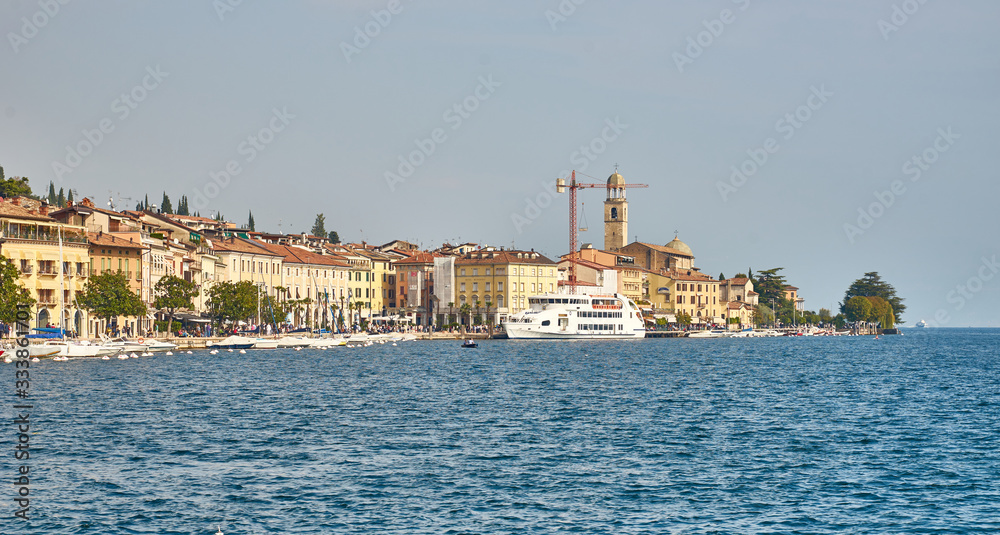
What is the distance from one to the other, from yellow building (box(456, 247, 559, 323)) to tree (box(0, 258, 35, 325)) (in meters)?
84.6

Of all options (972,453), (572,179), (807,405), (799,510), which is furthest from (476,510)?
(572,179)

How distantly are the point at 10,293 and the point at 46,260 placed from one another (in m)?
11.3

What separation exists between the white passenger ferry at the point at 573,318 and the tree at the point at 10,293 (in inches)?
2645

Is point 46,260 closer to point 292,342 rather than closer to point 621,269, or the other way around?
point 292,342

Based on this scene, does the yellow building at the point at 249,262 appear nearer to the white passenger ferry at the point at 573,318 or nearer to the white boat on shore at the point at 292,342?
the white boat on shore at the point at 292,342

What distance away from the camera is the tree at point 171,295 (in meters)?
95.6

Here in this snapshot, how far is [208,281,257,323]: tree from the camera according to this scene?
102m

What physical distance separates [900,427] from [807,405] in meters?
8.23

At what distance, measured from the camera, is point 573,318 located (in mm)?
134625

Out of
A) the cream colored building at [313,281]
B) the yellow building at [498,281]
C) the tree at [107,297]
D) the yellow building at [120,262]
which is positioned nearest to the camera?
the tree at [107,297]

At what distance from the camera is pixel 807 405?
1914 inches

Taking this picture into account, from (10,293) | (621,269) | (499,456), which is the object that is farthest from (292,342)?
(621,269)

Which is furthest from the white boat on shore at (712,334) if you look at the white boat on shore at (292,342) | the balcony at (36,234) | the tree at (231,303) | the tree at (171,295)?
the balcony at (36,234)

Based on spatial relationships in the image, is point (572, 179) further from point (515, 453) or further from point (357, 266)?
point (515, 453)
